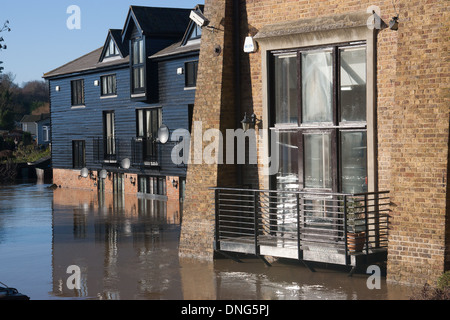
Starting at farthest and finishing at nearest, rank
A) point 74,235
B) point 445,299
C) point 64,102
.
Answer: point 64,102 → point 74,235 → point 445,299

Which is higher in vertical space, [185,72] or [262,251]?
[185,72]

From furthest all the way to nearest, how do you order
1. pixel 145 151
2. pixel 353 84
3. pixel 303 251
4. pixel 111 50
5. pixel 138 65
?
pixel 111 50 < pixel 145 151 < pixel 138 65 < pixel 353 84 < pixel 303 251

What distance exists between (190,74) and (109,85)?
7.89 metres

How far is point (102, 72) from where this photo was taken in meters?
39.6

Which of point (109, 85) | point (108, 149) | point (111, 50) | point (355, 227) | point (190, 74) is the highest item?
point (111, 50)

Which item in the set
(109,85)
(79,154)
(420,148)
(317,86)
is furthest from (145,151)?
(420,148)

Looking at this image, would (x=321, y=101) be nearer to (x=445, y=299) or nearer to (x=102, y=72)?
(x=445, y=299)

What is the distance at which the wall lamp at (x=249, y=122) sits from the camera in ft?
52.2

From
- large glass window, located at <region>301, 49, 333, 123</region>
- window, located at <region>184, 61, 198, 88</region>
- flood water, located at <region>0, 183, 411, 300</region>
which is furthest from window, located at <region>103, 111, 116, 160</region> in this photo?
large glass window, located at <region>301, 49, 333, 123</region>

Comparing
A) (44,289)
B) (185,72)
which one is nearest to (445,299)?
(44,289)

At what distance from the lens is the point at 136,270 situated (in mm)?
15750

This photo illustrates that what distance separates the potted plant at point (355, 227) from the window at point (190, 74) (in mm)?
19235

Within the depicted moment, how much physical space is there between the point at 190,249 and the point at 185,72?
17485mm

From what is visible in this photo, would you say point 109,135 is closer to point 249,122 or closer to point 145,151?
point 145,151
